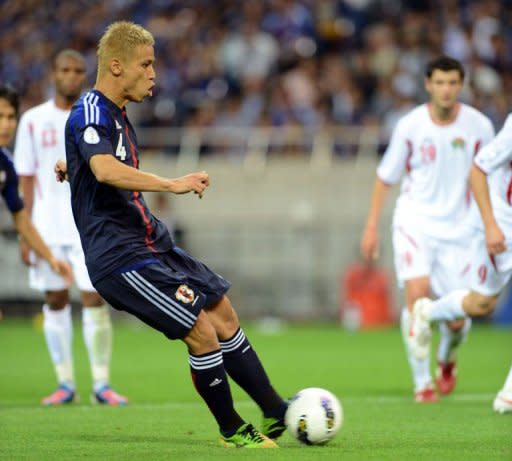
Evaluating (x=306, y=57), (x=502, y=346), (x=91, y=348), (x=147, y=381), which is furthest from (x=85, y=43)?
(x=91, y=348)

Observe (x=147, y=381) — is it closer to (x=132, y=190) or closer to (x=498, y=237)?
(x=498, y=237)

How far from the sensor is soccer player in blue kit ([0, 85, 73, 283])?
8664mm

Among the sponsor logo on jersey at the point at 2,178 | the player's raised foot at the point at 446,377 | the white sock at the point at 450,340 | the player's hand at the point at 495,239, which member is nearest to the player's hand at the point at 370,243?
the white sock at the point at 450,340

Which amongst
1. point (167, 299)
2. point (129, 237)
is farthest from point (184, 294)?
point (129, 237)

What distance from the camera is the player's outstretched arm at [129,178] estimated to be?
19.7 feet

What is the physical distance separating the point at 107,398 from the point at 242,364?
9.36 ft

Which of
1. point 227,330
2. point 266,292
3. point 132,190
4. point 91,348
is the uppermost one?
point 132,190

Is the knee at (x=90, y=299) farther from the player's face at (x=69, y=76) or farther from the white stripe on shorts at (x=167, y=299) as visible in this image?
the white stripe on shorts at (x=167, y=299)

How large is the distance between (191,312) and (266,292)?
46.4 feet

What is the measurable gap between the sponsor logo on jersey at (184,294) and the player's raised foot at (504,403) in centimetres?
286

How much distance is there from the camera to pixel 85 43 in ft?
78.3

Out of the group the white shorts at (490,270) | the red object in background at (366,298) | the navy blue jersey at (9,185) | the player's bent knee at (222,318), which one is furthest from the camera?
the red object in background at (366,298)

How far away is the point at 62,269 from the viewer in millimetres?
9445

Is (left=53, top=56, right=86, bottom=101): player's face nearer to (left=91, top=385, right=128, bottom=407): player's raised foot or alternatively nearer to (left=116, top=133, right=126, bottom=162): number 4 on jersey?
(left=91, top=385, right=128, bottom=407): player's raised foot
